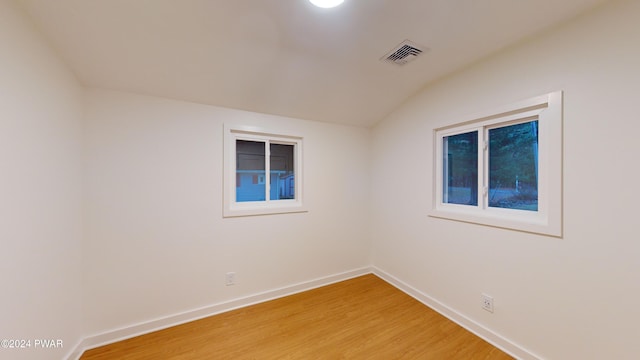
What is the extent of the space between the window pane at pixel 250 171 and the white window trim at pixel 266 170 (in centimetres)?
6

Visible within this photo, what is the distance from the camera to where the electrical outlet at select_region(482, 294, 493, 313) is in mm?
1850

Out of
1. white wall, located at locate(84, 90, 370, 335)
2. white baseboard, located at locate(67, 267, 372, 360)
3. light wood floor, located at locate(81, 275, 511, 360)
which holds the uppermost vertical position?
white wall, located at locate(84, 90, 370, 335)

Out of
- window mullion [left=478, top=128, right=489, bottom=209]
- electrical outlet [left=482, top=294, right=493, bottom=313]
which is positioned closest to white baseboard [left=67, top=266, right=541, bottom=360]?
electrical outlet [left=482, top=294, right=493, bottom=313]

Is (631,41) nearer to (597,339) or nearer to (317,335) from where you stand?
(597,339)

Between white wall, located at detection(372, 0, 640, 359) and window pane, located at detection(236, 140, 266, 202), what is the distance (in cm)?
206

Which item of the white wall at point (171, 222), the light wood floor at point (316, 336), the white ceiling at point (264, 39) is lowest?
the light wood floor at point (316, 336)

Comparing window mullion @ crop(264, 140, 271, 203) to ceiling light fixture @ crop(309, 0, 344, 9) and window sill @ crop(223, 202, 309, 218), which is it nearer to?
window sill @ crop(223, 202, 309, 218)

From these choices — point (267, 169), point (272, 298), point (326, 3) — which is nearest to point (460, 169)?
point (326, 3)

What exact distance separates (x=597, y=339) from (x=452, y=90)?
2.07 metres

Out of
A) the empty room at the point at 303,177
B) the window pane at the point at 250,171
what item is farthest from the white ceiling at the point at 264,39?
the window pane at the point at 250,171

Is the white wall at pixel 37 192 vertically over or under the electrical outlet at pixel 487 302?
over

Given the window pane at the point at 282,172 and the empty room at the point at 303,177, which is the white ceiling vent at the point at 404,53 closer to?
the empty room at the point at 303,177

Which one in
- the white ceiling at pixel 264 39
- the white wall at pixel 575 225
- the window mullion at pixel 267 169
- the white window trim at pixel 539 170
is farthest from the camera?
the window mullion at pixel 267 169

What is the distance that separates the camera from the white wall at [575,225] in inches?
49.5
